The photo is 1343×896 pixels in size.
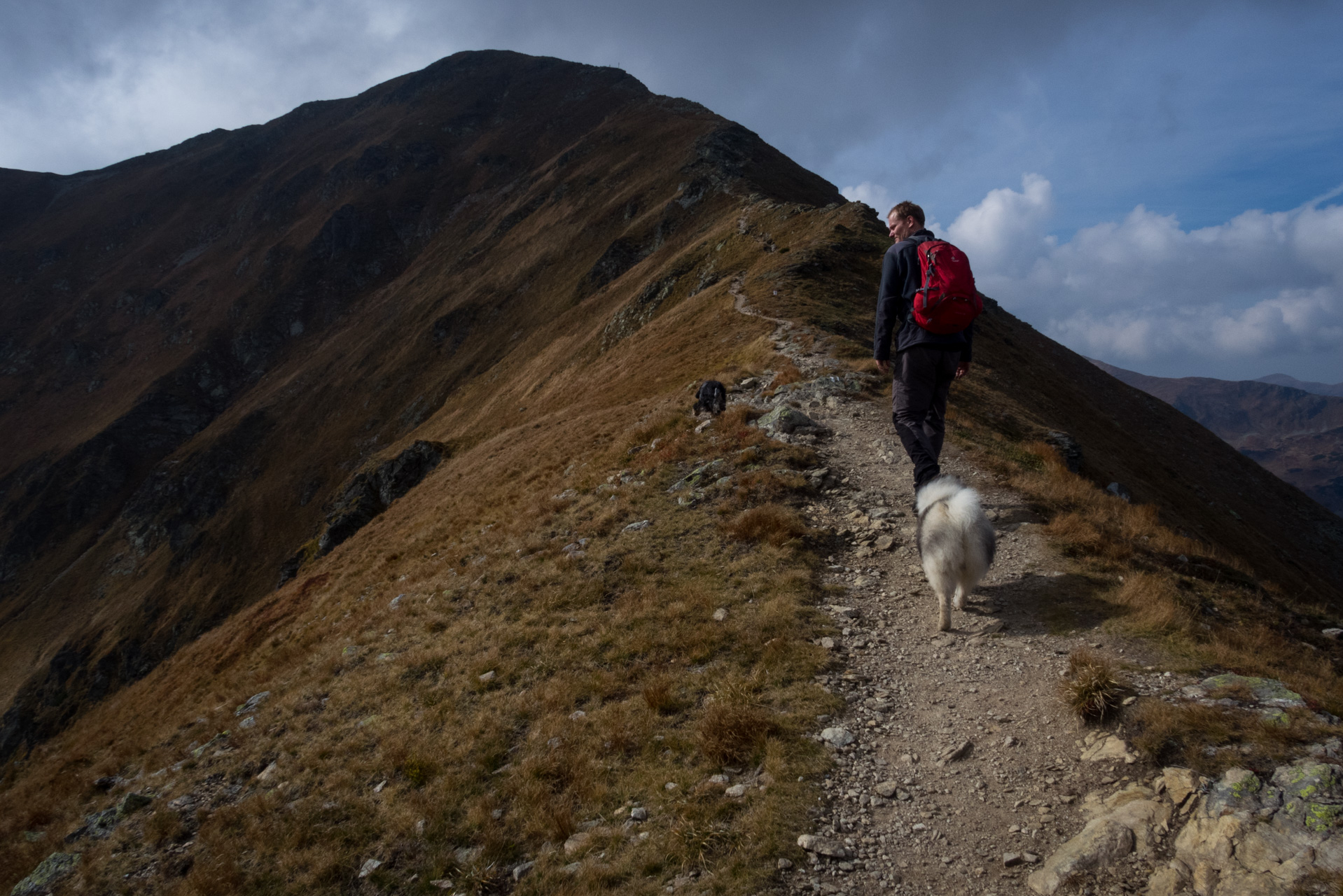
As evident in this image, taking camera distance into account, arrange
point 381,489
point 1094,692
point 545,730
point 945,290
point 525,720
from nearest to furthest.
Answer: point 1094,692 < point 545,730 < point 525,720 < point 945,290 < point 381,489

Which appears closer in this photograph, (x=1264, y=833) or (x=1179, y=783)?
(x=1264, y=833)

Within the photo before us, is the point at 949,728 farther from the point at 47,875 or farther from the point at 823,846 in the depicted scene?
the point at 47,875

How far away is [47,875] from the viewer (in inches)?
344

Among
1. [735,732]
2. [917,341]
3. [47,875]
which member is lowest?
[47,875]

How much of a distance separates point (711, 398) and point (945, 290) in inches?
384

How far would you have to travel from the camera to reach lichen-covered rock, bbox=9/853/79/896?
8508 millimetres

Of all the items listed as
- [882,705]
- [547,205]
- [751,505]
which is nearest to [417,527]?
[751,505]

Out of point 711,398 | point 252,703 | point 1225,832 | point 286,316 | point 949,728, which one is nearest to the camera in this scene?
point 1225,832

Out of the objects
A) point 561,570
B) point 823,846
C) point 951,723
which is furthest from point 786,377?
point 823,846

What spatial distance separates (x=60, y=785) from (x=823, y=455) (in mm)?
17382

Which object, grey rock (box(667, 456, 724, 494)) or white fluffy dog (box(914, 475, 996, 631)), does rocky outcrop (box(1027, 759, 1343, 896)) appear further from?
grey rock (box(667, 456, 724, 494))

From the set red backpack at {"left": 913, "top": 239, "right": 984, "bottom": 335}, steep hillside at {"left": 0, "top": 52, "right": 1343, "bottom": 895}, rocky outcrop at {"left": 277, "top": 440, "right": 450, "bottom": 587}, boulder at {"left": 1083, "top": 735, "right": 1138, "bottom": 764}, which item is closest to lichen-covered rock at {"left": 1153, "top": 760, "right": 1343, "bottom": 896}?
boulder at {"left": 1083, "top": 735, "right": 1138, "bottom": 764}

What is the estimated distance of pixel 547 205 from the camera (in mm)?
98625

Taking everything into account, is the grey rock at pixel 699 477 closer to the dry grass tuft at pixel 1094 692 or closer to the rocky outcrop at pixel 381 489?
the dry grass tuft at pixel 1094 692
